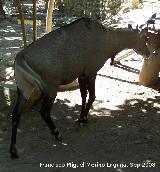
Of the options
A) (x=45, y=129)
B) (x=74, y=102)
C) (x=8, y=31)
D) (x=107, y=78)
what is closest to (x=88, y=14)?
(x=8, y=31)

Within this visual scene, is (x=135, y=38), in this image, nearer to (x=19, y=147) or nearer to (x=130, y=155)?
(x=130, y=155)

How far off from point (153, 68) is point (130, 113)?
2.06m

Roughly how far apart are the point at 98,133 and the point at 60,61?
153 cm

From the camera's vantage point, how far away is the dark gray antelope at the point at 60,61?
620 centimetres

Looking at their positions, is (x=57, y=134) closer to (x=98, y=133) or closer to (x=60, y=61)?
(x=98, y=133)

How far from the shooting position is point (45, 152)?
6387 mm

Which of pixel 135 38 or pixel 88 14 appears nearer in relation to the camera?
pixel 135 38

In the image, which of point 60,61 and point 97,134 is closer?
point 60,61

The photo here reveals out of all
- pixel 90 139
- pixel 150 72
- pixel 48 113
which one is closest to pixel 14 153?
pixel 48 113

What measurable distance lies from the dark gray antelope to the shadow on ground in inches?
11.5

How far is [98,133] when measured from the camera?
705cm

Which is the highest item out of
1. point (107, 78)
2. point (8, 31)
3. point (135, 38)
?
point (135, 38)

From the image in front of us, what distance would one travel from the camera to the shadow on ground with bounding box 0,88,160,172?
236 inches

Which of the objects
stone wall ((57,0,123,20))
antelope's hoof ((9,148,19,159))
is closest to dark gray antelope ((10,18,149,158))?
antelope's hoof ((9,148,19,159))
